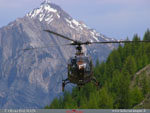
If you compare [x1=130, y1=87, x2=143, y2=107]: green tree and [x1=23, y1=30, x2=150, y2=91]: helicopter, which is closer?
[x1=23, y1=30, x2=150, y2=91]: helicopter

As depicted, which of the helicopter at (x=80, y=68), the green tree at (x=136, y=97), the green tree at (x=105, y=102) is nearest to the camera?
the helicopter at (x=80, y=68)

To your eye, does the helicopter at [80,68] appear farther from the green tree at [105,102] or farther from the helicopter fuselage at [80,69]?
the green tree at [105,102]

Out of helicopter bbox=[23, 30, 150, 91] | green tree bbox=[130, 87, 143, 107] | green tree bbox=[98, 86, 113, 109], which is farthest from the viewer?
green tree bbox=[130, 87, 143, 107]

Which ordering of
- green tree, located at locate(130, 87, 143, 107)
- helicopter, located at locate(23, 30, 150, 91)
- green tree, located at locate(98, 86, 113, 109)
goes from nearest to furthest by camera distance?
1. helicopter, located at locate(23, 30, 150, 91)
2. green tree, located at locate(98, 86, 113, 109)
3. green tree, located at locate(130, 87, 143, 107)

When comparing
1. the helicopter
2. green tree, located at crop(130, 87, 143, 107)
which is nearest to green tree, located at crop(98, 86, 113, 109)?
green tree, located at crop(130, 87, 143, 107)

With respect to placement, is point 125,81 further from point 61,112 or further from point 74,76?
point 74,76

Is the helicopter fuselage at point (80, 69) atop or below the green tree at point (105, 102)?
atop

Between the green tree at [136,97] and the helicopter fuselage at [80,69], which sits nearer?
the helicopter fuselage at [80,69]

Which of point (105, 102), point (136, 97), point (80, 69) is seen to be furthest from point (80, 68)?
point (105, 102)

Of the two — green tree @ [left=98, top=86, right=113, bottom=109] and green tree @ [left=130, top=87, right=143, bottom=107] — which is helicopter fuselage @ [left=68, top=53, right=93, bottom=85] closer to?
green tree @ [left=98, top=86, right=113, bottom=109]

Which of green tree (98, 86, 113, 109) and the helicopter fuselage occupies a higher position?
the helicopter fuselage

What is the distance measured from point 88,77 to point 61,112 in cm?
2621

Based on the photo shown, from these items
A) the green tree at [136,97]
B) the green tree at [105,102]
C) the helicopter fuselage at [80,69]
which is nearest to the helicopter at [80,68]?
the helicopter fuselage at [80,69]

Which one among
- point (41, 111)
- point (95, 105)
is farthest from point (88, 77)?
point (95, 105)
